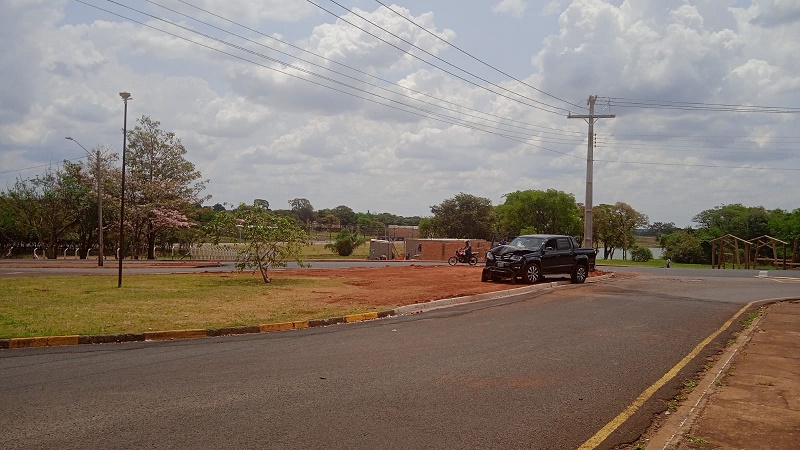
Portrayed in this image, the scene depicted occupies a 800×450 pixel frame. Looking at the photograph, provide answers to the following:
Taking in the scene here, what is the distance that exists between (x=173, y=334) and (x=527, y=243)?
15.0 m

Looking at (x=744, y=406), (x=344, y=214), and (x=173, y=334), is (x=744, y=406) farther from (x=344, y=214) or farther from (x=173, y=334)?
(x=344, y=214)

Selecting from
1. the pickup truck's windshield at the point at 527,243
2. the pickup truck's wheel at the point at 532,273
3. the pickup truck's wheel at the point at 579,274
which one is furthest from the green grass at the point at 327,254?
the pickup truck's wheel at the point at 532,273

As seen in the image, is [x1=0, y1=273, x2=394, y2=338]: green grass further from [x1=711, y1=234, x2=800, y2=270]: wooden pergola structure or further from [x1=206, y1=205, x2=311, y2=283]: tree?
[x1=711, y1=234, x2=800, y2=270]: wooden pergola structure

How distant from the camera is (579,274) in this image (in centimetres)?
2398

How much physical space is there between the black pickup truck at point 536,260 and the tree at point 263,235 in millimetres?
7248

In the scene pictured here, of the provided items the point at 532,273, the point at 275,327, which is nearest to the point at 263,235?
the point at 532,273

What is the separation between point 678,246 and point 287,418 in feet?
256

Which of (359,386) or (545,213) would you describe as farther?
(545,213)

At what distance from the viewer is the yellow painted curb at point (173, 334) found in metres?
11.2

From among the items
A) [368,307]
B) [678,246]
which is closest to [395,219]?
[678,246]

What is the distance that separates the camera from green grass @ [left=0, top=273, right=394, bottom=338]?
1212 cm

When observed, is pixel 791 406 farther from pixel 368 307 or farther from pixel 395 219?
pixel 395 219

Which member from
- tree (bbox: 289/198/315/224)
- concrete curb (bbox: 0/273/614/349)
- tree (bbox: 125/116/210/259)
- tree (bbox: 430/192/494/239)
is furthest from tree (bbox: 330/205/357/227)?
concrete curb (bbox: 0/273/614/349)

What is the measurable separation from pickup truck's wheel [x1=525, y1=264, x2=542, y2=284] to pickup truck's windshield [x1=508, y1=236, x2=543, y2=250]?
31.5 inches
